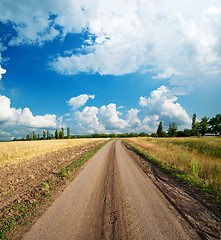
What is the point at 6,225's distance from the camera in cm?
347

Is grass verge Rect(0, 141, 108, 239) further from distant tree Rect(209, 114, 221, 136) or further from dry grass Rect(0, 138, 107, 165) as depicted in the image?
distant tree Rect(209, 114, 221, 136)

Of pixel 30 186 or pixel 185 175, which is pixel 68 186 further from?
pixel 185 175

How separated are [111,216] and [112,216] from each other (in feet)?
0.11

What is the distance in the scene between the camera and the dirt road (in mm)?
3088

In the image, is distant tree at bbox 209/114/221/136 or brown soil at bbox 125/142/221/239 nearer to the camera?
brown soil at bbox 125/142/221/239

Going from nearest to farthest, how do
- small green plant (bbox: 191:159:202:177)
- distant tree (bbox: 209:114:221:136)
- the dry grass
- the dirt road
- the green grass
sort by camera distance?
the dirt road < small green plant (bbox: 191:159:202:177) < the green grass < the dry grass < distant tree (bbox: 209:114:221:136)

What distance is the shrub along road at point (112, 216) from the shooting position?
3090 mm

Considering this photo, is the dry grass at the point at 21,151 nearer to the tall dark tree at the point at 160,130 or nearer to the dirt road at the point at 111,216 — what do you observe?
the dirt road at the point at 111,216

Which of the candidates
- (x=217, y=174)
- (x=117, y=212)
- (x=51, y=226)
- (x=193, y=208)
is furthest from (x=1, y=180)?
(x=217, y=174)

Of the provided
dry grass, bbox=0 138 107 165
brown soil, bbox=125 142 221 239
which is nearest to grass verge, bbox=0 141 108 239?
brown soil, bbox=125 142 221 239

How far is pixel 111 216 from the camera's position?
12.3ft

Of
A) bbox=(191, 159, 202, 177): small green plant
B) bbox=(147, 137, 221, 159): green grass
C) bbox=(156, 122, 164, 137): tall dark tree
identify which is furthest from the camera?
bbox=(156, 122, 164, 137): tall dark tree

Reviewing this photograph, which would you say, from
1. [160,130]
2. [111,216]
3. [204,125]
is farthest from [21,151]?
[160,130]

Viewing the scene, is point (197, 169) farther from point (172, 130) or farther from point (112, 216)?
point (172, 130)
